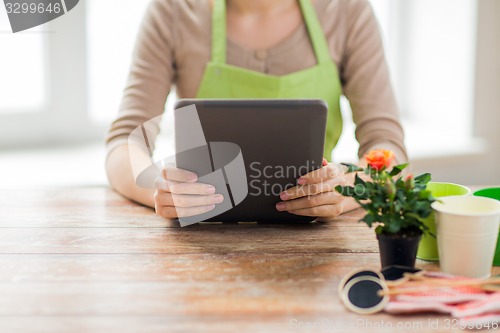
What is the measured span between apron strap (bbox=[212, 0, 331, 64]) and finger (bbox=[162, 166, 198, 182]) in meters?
0.58

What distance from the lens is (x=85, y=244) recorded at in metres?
1.18

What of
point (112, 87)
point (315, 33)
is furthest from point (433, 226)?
point (112, 87)

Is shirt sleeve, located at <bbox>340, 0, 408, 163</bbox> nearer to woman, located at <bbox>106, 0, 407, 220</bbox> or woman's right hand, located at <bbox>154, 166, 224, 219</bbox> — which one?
woman, located at <bbox>106, 0, 407, 220</bbox>

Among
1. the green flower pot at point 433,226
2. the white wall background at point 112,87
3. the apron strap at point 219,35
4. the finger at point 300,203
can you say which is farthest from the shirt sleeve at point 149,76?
the green flower pot at point 433,226

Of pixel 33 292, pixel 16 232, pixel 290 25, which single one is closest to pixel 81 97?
pixel 290 25

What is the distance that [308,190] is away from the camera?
4.08ft

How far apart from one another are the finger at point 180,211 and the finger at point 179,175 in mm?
61

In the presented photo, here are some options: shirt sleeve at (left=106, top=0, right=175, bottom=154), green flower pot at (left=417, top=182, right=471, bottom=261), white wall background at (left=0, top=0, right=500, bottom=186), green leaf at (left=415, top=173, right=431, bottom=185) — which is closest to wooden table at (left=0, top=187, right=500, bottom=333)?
green flower pot at (left=417, top=182, right=471, bottom=261)

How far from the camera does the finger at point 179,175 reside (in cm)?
122

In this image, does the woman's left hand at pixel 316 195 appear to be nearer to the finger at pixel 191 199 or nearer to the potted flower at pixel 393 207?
the finger at pixel 191 199

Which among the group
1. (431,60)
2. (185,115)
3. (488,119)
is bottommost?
(488,119)

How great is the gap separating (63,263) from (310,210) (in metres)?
0.46

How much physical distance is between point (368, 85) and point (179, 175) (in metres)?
0.70

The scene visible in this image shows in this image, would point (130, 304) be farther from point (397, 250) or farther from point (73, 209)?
point (73, 209)
